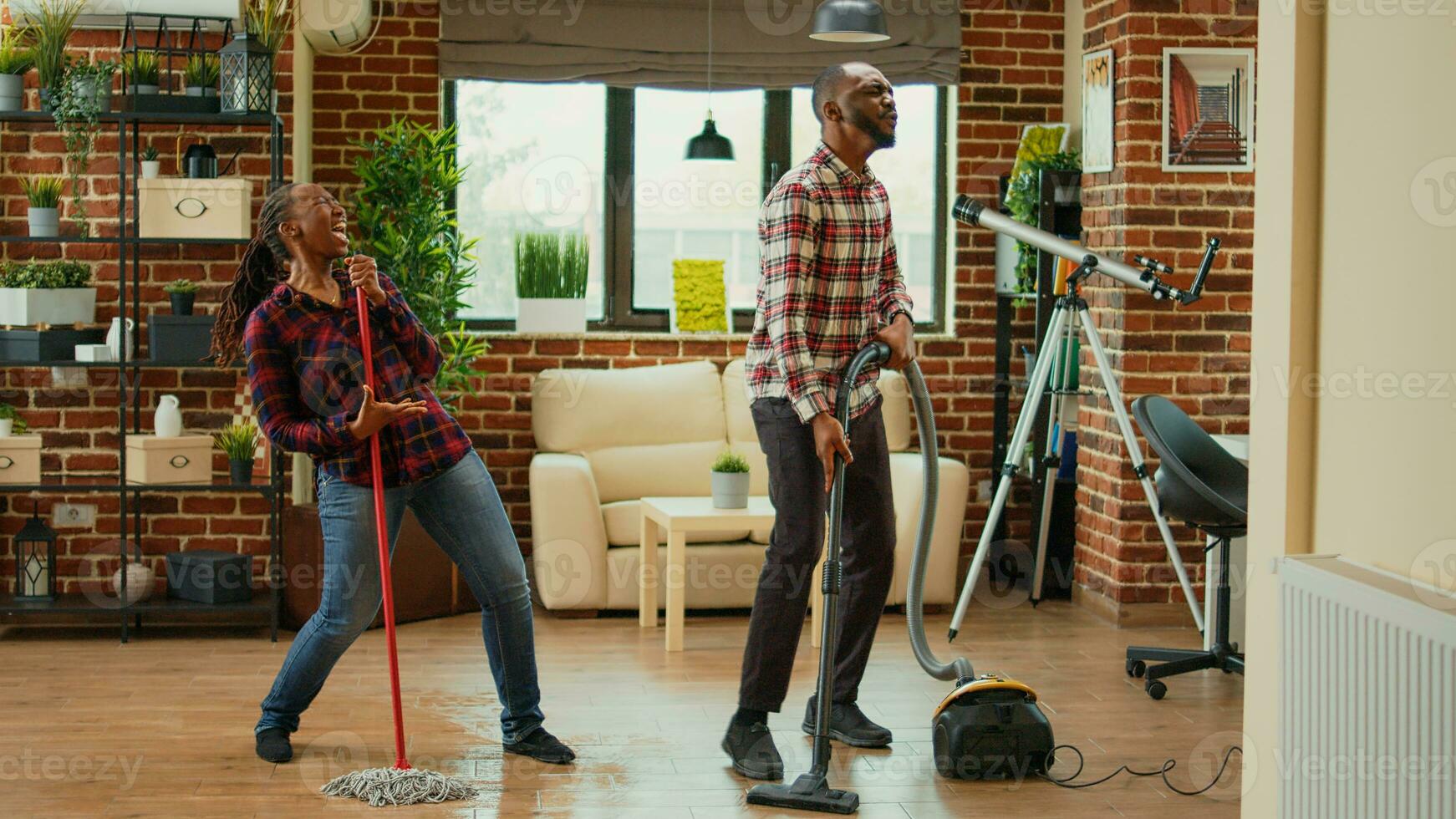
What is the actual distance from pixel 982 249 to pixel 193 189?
328cm

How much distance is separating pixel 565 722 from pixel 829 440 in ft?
4.31

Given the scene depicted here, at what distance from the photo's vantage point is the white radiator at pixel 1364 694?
231 cm

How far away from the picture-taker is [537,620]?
5.77 meters

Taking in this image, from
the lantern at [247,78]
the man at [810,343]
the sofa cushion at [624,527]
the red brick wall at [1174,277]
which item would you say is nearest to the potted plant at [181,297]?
the lantern at [247,78]

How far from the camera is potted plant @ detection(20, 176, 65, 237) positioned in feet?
17.5

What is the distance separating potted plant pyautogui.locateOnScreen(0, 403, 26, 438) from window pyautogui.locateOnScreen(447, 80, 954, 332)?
180 cm

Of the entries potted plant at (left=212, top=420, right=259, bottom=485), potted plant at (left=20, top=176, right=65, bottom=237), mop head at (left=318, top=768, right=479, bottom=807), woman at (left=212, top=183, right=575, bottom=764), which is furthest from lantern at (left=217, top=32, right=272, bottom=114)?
mop head at (left=318, top=768, right=479, bottom=807)

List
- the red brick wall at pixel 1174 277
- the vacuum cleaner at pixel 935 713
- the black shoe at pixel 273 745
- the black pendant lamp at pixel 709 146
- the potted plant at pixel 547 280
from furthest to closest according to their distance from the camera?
the potted plant at pixel 547 280
the black pendant lamp at pixel 709 146
the red brick wall at pixel 1174 277
the black shoe at pixel 273 745
the vacuum cleaner at pixel 935 713

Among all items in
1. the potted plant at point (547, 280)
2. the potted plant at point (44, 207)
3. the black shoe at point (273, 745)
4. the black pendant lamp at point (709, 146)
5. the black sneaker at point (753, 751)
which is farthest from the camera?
the potted plant at point (547, 280)

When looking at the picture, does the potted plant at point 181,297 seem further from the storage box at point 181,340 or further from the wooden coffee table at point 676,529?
the wooden coffee table at point 676,529

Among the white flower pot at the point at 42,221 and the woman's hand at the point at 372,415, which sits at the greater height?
the white flower pot at the point at 42,221

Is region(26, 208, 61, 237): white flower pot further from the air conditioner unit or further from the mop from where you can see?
the mop

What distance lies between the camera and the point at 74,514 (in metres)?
5.69

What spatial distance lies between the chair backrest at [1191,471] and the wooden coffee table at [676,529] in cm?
130
